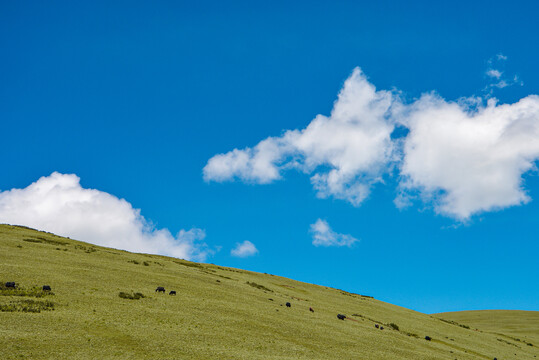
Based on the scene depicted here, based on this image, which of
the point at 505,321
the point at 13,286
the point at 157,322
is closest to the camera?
the point at 157,322

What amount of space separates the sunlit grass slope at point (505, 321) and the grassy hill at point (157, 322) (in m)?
51.5

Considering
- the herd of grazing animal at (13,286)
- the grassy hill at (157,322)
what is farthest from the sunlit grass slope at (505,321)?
the herd of grazing animal at (13,286)

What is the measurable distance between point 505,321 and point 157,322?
13168 cm

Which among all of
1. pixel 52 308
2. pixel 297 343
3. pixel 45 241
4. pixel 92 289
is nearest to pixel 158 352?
pixel 52 308

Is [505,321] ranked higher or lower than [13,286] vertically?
higher

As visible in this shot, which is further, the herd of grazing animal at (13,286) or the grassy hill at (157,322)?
the herd of grazing animal at (13,286)

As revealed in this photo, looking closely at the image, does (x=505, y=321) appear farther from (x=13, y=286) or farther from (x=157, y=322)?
(x=13, y=286)

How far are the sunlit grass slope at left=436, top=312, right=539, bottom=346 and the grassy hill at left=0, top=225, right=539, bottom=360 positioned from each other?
5153cm

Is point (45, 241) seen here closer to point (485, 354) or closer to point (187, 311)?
point (187, 311)

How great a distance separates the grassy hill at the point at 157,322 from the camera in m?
26.8

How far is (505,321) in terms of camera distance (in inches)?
5098

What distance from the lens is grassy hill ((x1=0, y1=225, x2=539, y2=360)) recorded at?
87.9 feet

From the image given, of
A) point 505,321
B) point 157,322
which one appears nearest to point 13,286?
point 157,322

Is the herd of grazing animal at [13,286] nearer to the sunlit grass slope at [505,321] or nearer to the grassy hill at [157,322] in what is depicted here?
A: the grassy hill at [157,322]
